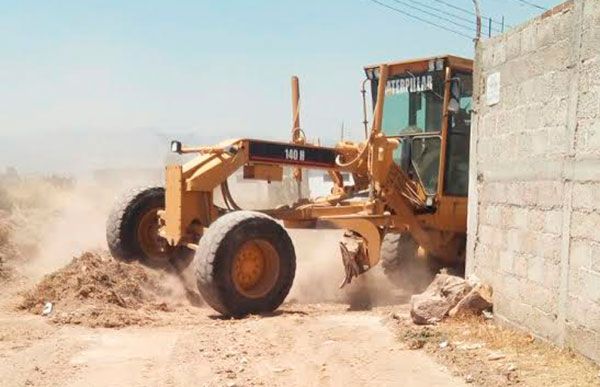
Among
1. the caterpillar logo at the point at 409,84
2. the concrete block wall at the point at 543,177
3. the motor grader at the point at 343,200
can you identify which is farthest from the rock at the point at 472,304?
the caterpillar logo at the point at 409,84

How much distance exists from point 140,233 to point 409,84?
425 centimetres

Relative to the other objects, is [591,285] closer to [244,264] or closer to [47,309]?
[244,264]

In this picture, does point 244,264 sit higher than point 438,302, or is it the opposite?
point 244,264

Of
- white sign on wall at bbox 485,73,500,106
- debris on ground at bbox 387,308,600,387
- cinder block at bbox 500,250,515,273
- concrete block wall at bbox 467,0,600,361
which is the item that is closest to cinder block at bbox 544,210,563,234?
concrete block wall at bbox 467,0,600,361

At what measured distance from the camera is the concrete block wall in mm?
5750

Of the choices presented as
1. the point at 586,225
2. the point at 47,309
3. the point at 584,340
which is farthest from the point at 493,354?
the point at 47,309

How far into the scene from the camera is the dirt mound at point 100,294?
8031mm

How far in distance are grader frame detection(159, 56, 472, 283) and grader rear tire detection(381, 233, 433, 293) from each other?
452 mm

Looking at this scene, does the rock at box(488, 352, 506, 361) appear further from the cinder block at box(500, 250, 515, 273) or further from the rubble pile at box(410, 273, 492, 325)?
the rubble pile at box(410, 273, 492, 325)

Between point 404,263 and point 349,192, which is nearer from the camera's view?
point 349,192

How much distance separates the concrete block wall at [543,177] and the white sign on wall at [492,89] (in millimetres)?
51

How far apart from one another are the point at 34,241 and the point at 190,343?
8.63m

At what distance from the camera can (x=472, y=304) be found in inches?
295

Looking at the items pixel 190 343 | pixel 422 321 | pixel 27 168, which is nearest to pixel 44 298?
pixel 190 343
